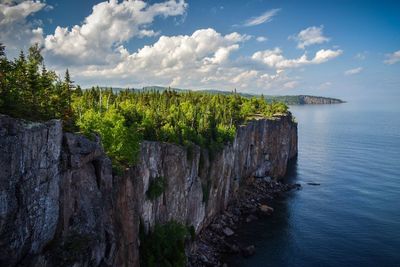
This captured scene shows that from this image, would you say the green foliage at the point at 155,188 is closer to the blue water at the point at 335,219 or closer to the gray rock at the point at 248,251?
the blue water at the point at 335,219

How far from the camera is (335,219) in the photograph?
74.4 meters

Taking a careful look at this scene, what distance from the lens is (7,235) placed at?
829 inches

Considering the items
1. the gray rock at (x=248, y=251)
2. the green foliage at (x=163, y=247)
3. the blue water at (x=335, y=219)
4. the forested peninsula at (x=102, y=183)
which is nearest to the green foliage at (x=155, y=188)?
the forested peninsula at (x=102, y=183)

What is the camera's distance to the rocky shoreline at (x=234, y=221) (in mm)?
57625

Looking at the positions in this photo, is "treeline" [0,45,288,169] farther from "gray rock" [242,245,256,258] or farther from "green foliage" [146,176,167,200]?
"gray rock" [242,245,256,258]

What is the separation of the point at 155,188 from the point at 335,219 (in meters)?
46.4

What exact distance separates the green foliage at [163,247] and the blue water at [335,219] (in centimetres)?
1365

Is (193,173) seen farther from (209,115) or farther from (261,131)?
(261,131)

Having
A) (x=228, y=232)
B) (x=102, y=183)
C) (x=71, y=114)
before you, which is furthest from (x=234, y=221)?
(x=102, y=183)

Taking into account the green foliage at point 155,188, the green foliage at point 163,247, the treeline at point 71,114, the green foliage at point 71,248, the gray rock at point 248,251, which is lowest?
the gray rock at point 248,251

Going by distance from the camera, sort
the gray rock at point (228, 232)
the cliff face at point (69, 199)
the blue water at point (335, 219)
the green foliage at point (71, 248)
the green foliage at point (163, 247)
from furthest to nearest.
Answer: the gray rock at point (228, 232) → the blue water at point (335, 219) → the green foliage at point (163, 247) → the green foliage at point (71, 248) → the cliff face at point (69, 199)

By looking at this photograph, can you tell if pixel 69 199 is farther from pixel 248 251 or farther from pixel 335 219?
pixel 335 219

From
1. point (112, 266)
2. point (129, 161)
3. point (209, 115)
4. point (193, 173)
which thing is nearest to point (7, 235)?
point (112, 266)

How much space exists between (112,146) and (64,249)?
16.4m
